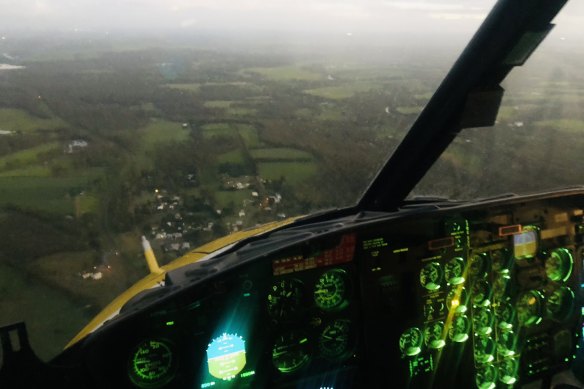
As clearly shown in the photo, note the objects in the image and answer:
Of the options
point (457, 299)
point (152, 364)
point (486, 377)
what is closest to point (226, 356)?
point (152, 364)

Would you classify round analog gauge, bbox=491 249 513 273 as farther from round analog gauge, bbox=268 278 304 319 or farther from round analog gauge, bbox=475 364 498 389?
round analog gauge, bbox=268 278 304 319

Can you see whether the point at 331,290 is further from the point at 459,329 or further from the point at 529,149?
the point at 529,149

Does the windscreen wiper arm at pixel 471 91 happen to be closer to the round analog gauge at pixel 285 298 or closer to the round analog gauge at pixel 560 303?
the round analog gauge at pixel 285 298

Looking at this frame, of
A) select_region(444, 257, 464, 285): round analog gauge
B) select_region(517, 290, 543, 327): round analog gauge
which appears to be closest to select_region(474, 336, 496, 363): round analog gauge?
select_region(517, 290, 543, 327): round analog gauge

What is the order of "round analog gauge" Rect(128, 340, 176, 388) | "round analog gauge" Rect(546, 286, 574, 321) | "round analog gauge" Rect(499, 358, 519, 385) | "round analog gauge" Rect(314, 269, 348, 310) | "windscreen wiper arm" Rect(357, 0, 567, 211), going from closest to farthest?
1. "windscreen wiper arm" Rect(357, 0, 567, 211)
2. "round analog gauge" Rect(128, 340, 176, 388)
3. "round analog gauge" Rect(314, 269, 348, 310)
4. "round analog gauge" Rect(499, 358, 519, 385)
5. "round analog gauge" Rect(546, 286, 574, 321)

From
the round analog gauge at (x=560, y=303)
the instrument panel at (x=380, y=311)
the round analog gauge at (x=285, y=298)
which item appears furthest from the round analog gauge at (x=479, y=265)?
the round analog gauge at (x=285, y=298)

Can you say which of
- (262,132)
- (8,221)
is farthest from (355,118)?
(8,221)

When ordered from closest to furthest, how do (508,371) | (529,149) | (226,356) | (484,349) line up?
(226,356), (484,349), (508,371), (529,149)
